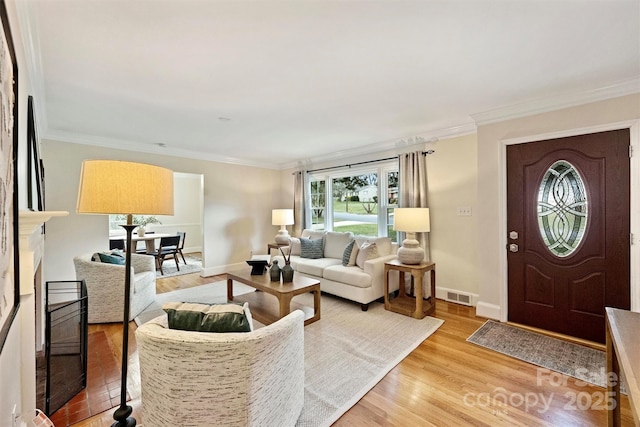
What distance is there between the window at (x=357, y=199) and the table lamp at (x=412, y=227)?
105cm

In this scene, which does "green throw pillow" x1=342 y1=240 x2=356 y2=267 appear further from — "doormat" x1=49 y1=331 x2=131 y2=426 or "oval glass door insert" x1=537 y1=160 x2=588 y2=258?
"doormat" x1=49 y1=331 x2=131 y2=426

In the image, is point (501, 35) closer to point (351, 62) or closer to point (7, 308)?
point (351, 62)

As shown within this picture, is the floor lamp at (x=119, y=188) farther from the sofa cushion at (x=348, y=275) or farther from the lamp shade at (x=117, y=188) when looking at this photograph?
the sofa cushion at (x=348, y=275)

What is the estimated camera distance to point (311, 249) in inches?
179

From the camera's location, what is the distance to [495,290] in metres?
3.16

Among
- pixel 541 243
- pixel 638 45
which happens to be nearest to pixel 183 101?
pixel 638 45

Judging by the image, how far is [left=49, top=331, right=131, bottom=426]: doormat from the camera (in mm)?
1748

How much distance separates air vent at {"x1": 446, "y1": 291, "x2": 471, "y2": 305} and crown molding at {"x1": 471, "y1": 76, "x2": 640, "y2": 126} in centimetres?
216

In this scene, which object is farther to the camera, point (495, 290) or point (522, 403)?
point (495, 290)

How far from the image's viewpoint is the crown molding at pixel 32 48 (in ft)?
4.96

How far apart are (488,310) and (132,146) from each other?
17.8 ft

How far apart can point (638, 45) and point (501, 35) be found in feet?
3.33

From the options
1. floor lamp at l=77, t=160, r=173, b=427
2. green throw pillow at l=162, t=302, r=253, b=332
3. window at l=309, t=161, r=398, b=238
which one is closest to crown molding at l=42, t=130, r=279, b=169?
window at l=309, t=161, r=398, b=238

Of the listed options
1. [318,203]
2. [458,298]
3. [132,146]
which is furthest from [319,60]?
[318,203]
